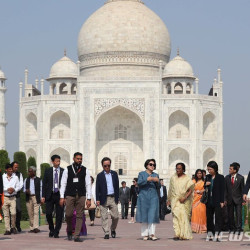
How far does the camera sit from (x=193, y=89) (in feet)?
A: 149

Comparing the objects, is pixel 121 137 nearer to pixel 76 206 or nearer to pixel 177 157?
pixel 177 157

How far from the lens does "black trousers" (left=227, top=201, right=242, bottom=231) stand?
13109 millimetres

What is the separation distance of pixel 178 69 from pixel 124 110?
3737 mm

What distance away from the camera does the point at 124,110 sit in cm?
4375

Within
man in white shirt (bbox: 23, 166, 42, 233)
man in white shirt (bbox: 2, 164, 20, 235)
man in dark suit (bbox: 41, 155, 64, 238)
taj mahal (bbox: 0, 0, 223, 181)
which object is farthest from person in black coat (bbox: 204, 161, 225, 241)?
taj mahal (bbox: 0, 0, 223, 181)

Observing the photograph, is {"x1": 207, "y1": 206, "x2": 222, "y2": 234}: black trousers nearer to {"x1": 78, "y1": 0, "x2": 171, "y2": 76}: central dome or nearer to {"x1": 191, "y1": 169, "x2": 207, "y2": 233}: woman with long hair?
{"x1": 191, "y1": 169, "x2": 207, "y2": 233}: woman with long hair

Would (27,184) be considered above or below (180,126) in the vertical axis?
below

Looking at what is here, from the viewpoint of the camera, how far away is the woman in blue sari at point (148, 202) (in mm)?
12242

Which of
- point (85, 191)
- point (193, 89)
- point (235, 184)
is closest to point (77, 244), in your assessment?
point (85, 191)

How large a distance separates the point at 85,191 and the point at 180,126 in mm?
31071

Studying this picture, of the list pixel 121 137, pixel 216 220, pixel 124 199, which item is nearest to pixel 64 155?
pixel 121 137

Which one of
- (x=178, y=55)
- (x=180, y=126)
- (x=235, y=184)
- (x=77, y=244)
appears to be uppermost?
(x=178, y=55)

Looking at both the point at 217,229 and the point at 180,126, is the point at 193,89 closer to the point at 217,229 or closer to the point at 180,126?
the point at 180,126

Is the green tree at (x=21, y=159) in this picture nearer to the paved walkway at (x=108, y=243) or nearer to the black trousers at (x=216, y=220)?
the paved walkway at (x=108, y=243)
